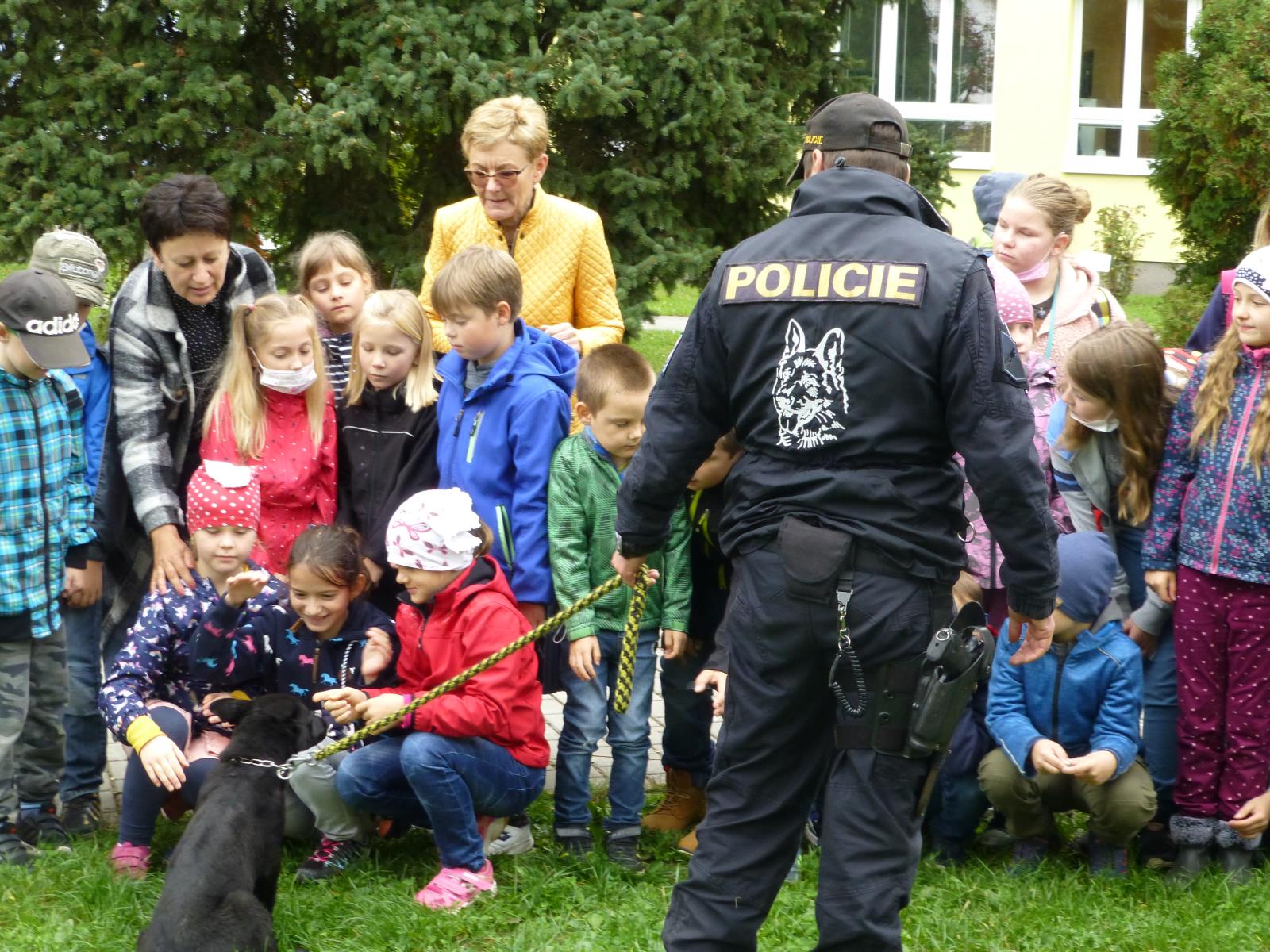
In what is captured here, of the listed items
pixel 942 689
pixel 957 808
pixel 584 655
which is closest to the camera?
pixel 942 689

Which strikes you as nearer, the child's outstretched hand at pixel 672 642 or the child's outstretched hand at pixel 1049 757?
the child's outstretched hand at pixel 1049 757

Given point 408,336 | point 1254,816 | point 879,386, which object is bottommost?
point 1254,816

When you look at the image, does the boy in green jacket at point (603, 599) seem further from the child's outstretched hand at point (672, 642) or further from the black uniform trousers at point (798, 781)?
the black uniform trousers at point (798, 781)

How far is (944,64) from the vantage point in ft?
68.1

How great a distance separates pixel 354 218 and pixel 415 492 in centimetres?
411

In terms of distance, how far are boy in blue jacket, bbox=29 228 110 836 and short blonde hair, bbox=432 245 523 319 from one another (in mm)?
1234

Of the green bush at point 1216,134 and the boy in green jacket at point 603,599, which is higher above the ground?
the green bush at point 1216,134

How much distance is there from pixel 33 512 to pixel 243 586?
2.35ft

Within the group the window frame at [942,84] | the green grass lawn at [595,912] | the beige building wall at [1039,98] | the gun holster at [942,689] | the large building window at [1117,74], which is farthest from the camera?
the window frame at [942,84]

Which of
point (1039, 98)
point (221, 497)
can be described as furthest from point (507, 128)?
point (1039, 98)

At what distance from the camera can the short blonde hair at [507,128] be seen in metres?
4.89

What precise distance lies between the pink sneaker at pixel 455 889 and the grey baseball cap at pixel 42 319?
6.24 ft

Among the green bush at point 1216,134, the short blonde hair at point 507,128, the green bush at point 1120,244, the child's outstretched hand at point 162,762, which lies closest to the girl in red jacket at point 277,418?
the child's outstretched hand at point 162,762

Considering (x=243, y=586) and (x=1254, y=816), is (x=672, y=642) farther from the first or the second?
(x=1254, y=816)
